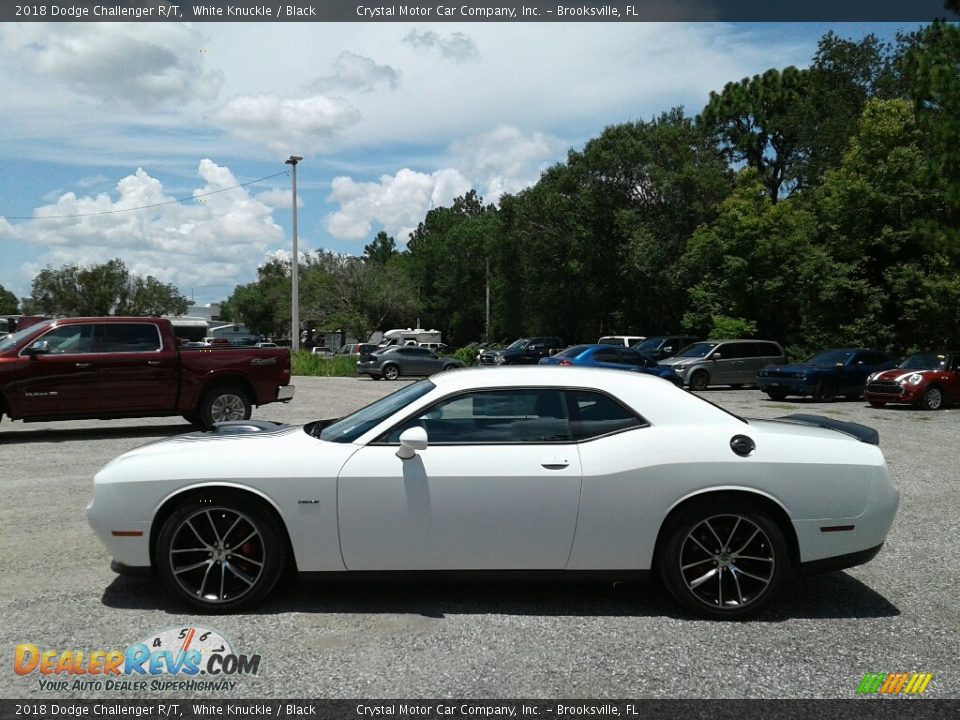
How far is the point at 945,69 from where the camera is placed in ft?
65.4

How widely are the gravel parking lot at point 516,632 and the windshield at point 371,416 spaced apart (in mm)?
873

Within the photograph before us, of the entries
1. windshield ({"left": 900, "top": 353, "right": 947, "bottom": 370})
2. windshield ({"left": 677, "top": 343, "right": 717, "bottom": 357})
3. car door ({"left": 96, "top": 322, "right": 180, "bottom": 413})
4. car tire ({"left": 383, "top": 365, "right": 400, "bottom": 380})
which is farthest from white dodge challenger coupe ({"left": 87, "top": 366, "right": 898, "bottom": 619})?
car tire ({"left": 383, "top": 365, "right": 400, "bottom": 380})

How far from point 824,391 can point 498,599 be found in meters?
19.2

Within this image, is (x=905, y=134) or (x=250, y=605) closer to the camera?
(x=250, y=605)

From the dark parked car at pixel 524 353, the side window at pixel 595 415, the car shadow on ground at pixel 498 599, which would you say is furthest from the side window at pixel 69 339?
the dark parked car at pixel 524 353

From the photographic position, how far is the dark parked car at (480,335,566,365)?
4022 centimetres

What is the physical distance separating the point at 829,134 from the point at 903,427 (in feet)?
117

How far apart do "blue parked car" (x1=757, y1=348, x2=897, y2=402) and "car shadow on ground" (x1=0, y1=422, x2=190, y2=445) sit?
15095 mm

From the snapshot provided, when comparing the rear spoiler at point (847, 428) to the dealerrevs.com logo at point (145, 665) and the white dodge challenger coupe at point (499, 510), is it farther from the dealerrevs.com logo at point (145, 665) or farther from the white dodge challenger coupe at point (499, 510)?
the dealerrevs.com logo at point (145, 665)

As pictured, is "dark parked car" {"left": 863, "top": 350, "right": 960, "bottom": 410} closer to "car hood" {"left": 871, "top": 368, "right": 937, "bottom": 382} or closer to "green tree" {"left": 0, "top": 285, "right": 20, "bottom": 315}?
"car hood" {"left": 871, "top": 368, "right": 937, "bottom": 382}

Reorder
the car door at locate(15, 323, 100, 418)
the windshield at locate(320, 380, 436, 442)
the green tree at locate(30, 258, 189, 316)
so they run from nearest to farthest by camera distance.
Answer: the windshield at locate(320, 380, 436, 442) → the car door at locate(15, 323, 100, 418) → the green tree at locate(30, 258, 189, 316)

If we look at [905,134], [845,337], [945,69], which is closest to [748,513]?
[945,69]

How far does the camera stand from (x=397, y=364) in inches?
1313

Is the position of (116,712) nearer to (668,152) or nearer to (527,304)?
(668,152)
